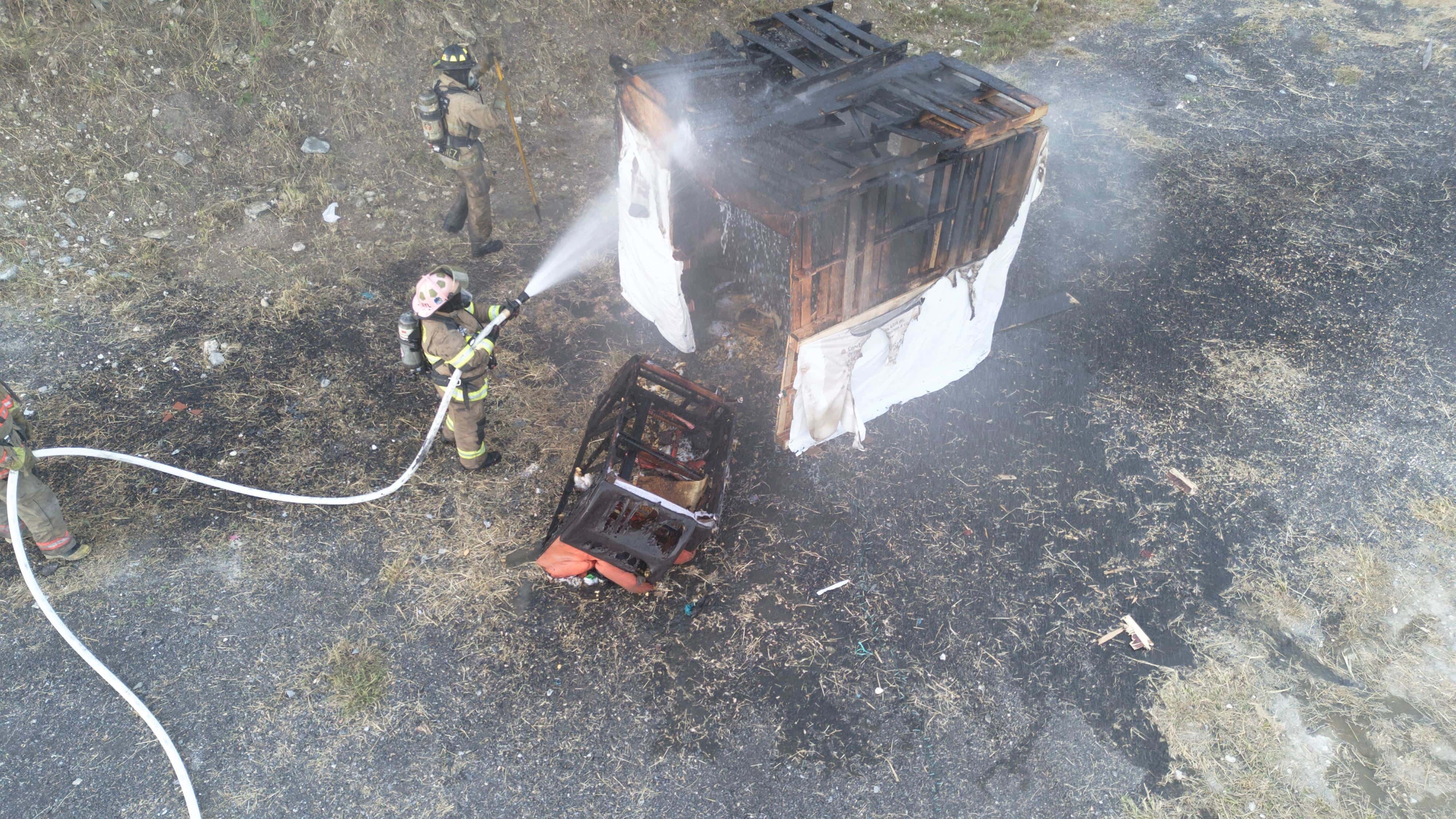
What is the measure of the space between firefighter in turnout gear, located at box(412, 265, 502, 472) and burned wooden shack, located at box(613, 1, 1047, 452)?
1627 millimetres

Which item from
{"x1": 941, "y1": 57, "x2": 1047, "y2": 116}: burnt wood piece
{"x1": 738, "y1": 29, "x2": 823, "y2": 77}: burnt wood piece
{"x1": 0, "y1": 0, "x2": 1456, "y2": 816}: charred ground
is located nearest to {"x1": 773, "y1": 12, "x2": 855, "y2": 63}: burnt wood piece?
{"x1": 738, "y1": 29, "x2": 823, "y2": 77}: burnt wood piece

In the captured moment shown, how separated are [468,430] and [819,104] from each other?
3367 mm

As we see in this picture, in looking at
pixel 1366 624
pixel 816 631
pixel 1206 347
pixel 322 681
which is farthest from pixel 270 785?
pixel 1206 347

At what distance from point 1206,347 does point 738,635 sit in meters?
5.02

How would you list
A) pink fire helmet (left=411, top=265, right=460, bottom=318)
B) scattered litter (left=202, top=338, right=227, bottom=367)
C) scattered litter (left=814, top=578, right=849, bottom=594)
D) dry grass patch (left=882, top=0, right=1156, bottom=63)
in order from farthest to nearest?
dry grass patch (left=882, top=0, right=1156, bottom=63) → scattered litter (left=202, top=338, right=227, bottom=367) → scattered litter (left=814, top=578, right=849, bottom=594) → pink fire helmet (left=411, top=265, right=460, bottom=318)

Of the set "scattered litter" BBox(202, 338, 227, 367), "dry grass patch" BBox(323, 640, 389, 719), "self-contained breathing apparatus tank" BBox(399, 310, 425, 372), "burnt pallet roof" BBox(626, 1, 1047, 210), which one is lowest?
"dry grass patch" BBox(323, 640, 389, 719)

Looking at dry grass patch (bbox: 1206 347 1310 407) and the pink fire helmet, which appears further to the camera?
dry grass patch (bbox: 1206 347 1310 407)

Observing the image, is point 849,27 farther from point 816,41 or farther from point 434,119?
point 434,119

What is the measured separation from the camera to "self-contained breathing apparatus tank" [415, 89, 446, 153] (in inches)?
270

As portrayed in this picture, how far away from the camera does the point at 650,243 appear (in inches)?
247

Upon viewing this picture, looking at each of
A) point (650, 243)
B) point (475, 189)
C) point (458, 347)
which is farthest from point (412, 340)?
point (475, 189)

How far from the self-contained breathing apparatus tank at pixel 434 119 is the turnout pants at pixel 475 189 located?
0.47ft

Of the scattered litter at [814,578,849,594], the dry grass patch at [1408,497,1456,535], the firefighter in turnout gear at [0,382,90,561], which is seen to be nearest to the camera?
the firefighter in turnout gear at [0,382,90,561]

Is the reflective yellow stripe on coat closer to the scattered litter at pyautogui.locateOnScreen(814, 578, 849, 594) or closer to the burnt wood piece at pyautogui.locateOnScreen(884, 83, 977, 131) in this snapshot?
the scattered litter at pyautogui.locateOnScreen(814, 578, 849, 594)
